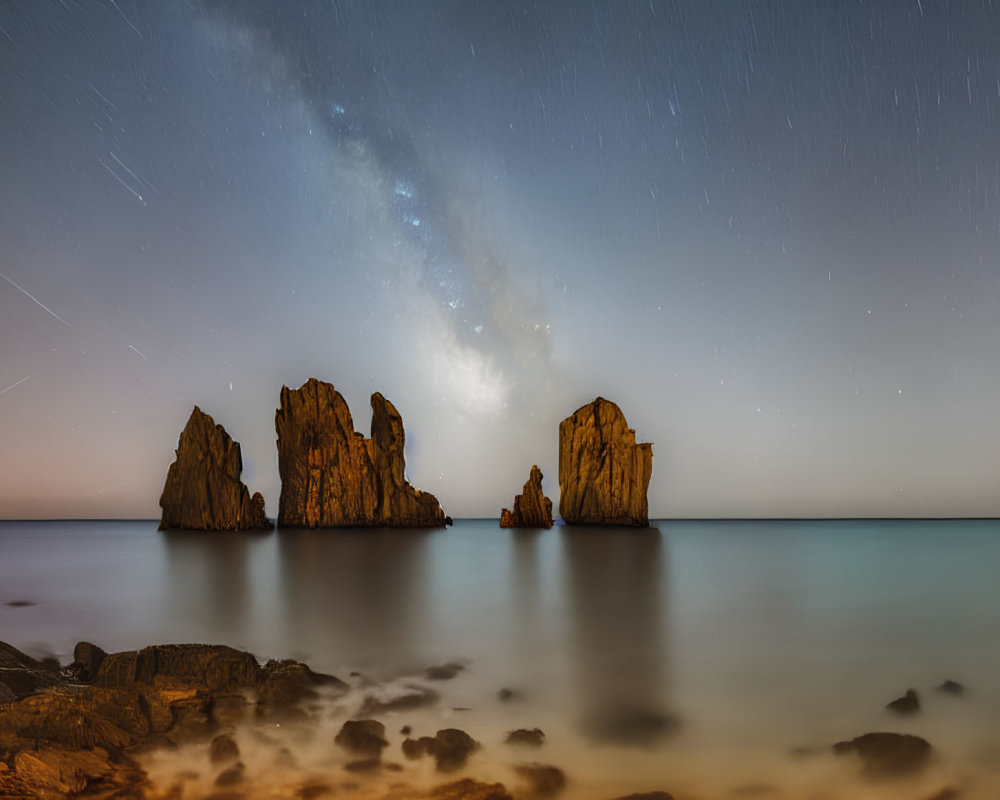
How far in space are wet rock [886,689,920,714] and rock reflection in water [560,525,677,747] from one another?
2.76 metres

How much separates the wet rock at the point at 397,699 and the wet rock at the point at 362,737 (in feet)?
1.35

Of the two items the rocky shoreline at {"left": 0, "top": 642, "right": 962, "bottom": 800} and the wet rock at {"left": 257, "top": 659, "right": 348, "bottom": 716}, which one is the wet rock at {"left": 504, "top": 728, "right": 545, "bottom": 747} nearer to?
the rocky shoreline at {"left": 0, "top": 642, "right": 962, "bottom": 800}

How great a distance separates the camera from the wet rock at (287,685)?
272 inches

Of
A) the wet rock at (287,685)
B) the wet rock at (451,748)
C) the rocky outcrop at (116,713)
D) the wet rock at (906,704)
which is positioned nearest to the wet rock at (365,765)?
the wet rock at (451,748)

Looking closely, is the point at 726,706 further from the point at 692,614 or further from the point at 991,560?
the point at 991,560

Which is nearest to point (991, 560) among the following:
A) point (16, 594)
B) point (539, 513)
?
point (16, 594)

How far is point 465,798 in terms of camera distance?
4.86m

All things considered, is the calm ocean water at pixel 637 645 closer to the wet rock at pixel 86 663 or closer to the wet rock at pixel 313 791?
the wet rock at pixel 313 791

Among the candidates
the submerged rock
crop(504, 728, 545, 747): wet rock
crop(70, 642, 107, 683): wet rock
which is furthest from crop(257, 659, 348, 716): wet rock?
crop(504, 728, 545, 747): wet rock

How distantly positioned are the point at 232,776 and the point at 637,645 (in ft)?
26.8

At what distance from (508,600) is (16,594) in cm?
1607

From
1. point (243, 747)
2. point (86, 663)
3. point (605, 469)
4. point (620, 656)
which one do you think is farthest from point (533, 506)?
point (243, 747)

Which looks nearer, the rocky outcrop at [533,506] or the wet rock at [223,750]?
the wet rock at [223,750]

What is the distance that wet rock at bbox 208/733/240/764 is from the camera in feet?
17.9
